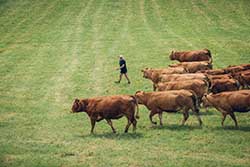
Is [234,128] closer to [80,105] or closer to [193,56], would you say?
[80,105]

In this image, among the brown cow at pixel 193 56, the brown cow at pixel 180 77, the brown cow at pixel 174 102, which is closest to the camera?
the brown cow at pixel 174 102

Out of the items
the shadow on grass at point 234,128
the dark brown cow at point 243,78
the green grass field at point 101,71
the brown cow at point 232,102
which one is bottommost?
the green grass field at point 101,71

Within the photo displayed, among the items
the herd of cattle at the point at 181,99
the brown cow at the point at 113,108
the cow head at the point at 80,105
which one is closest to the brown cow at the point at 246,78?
the herd of cattle at the point at 181,99

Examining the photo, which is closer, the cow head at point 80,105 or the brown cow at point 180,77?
the cow head at point 80,105

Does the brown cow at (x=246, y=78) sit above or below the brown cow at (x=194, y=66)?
above

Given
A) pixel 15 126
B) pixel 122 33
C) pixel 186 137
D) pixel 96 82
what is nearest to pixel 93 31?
pixel 122 33

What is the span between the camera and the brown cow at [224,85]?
2305 centimetres

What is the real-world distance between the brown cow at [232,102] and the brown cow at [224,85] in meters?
2.57

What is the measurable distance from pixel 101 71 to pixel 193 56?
6.11m

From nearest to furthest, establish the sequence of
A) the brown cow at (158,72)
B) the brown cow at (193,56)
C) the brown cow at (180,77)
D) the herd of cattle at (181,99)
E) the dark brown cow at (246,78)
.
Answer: the herd of cattle at (181,99)
the brown cow at (180,77)
the dark brown cow at (246,78)
the brown cow at (158,72)
the brown cow at (193,56)

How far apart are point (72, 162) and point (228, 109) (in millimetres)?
7002

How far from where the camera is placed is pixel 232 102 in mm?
19953

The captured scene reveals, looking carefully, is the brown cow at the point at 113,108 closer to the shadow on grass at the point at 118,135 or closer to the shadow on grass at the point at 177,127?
the shadow on grass at the point at 118,135

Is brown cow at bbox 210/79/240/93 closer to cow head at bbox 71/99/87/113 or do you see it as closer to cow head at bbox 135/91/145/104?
cow head at bbox 135/91/145/104
